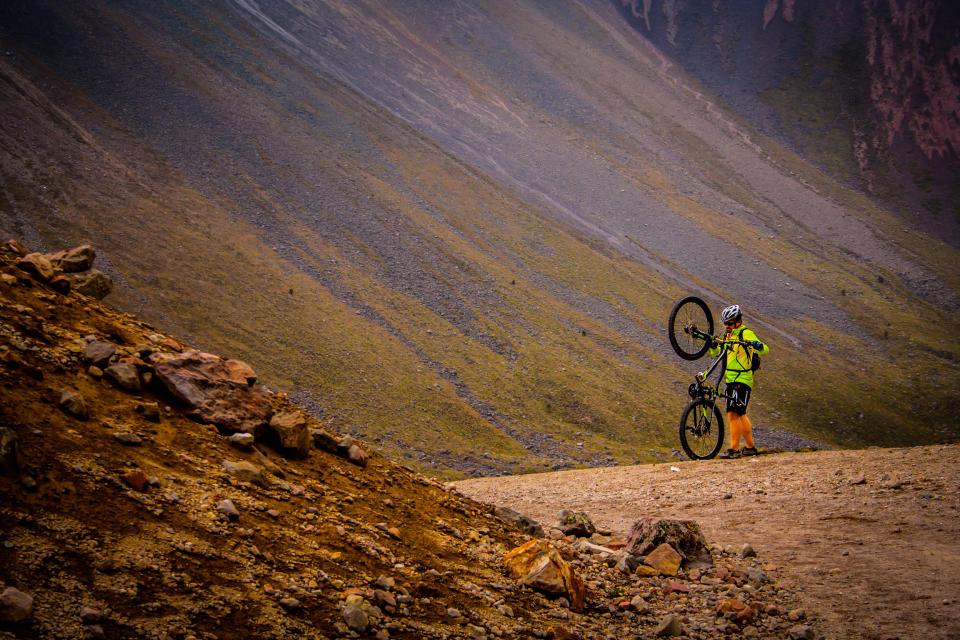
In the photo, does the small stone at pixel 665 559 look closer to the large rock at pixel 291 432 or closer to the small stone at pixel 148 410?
the large rock at pixel 291 432

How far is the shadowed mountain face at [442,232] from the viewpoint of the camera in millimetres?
34688

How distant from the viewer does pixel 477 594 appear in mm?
6105

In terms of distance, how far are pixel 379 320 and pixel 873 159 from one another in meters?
80.1

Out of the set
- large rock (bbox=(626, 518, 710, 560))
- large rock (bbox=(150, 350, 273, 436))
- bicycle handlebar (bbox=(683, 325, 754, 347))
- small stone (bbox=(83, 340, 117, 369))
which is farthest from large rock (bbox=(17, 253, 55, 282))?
bicycle handlebar (bbox=(683, 325, 754, 347))

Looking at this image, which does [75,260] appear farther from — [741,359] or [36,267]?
[741,359]

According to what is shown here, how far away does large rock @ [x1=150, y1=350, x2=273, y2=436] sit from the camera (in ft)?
22.5

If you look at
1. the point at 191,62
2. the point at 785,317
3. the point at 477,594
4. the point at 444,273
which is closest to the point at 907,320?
the point at 785,317

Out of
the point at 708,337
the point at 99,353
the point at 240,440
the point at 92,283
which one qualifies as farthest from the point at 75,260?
the point at 708,337

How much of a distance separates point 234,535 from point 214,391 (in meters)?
2.26

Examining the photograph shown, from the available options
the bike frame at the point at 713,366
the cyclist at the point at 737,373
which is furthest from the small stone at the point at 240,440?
the cyclist at the point at 737,373

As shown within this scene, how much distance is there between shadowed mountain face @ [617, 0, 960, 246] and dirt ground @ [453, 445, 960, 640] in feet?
268

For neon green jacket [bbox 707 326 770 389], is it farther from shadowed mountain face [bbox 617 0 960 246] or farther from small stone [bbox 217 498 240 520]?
shadowed mountain face [bbox 617 0 960 246]

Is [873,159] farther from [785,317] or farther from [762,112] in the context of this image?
[785,317]

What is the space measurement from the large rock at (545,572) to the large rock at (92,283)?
6934mm
